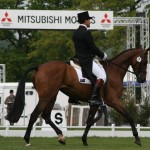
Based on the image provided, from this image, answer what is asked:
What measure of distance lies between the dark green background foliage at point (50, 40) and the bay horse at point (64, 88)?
2569 centimetres

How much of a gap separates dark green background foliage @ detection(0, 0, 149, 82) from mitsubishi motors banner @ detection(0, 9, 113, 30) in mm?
11842

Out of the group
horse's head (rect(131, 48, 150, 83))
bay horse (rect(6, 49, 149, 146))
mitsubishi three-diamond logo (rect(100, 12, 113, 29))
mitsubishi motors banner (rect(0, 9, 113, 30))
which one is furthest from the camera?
mitsubishi three-diamond logo (rect(100, 12, 113, 29))

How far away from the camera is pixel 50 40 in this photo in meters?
46.0

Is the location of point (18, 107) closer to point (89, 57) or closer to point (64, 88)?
point (64, 88)

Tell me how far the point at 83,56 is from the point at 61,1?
41.3m

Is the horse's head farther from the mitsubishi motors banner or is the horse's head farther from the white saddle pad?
the mitsubishi motors banner

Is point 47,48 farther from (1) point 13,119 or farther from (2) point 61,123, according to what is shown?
(1) point 13,119

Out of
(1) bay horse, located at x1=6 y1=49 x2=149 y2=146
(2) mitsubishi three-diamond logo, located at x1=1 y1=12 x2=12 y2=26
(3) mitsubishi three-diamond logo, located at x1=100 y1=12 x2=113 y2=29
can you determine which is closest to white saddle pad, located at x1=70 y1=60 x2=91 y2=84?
(1) bay horse, located at x1=6 y1=49 x2=149 y2=146

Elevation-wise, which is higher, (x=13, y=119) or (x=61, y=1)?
(x=61, y=1)

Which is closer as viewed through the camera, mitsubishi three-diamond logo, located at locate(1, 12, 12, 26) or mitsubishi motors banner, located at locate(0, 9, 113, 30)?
mitsubishi three-diamond logo, located at locate(1, 12, 12, 26)

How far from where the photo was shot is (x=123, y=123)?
26609 millimetres

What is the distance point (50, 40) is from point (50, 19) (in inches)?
683

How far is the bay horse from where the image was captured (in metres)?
14.2

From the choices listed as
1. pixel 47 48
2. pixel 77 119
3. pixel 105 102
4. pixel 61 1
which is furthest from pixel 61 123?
pixel 61 1
